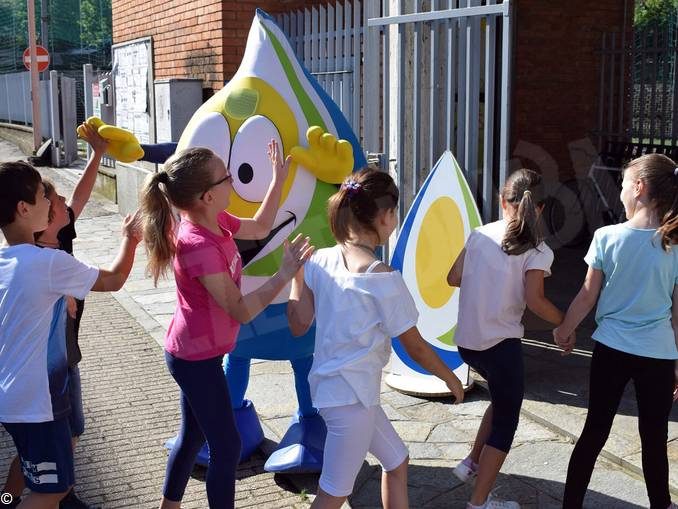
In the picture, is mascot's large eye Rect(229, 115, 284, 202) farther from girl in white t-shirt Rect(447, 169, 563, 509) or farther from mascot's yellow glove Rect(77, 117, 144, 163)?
girl in white t-shirt Rect(447, 169, 563, 509)

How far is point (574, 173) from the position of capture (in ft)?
35.2

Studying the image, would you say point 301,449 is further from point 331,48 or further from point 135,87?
point 135,87

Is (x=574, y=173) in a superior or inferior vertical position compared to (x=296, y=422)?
superior

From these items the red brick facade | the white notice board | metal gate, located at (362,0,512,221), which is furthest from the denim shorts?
the white notice board

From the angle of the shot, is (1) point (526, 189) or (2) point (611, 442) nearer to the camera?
(1) point (526, 189)

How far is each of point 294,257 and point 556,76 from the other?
324 inches

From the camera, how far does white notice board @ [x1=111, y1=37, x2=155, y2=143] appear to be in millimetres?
11117

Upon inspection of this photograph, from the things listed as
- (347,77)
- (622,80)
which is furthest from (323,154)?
(622,80)

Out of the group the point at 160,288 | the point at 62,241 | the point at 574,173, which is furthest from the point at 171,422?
the point at 574,173

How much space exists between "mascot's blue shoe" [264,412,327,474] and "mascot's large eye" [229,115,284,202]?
45.1 inches

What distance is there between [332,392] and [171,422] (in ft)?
7.15

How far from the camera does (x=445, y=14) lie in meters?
5.18

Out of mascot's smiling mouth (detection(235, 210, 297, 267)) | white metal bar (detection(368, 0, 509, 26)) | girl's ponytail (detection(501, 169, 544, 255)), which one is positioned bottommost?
mascot's smiling mouth (detection(235, 210, 297, 267))

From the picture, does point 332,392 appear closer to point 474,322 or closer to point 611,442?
point 474,322
